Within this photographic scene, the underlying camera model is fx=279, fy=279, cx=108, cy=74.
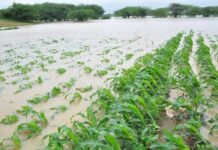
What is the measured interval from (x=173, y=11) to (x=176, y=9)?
1.30 metres

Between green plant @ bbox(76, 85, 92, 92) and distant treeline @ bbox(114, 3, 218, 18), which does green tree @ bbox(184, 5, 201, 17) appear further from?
green plant @ bbox(76, 85, 92, 92)

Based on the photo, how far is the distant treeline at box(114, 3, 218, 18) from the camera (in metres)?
74.2

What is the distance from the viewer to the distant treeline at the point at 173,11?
7424cm

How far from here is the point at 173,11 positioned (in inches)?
3115

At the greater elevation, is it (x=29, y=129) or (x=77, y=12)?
(x=77, y=12)

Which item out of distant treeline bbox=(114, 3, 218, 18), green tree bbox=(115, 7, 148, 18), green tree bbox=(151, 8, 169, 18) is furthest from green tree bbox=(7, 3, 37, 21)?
green tree bbox=(151, 8, 169, 18)

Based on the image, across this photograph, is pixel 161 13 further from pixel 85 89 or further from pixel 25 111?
pixel 25 111

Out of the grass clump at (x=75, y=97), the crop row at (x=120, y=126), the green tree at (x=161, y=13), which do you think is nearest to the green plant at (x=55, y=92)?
the grass clump at (x=75, y=97)

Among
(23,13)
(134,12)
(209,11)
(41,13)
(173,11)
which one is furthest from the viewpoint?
(134,12)

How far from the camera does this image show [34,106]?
15.9ft

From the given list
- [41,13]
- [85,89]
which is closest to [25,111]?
[85,89]

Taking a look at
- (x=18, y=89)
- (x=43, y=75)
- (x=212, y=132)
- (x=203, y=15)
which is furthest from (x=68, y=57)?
(x=203, y=15)

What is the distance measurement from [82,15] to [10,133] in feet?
213

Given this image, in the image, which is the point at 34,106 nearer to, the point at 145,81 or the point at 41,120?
the point at 41,120
